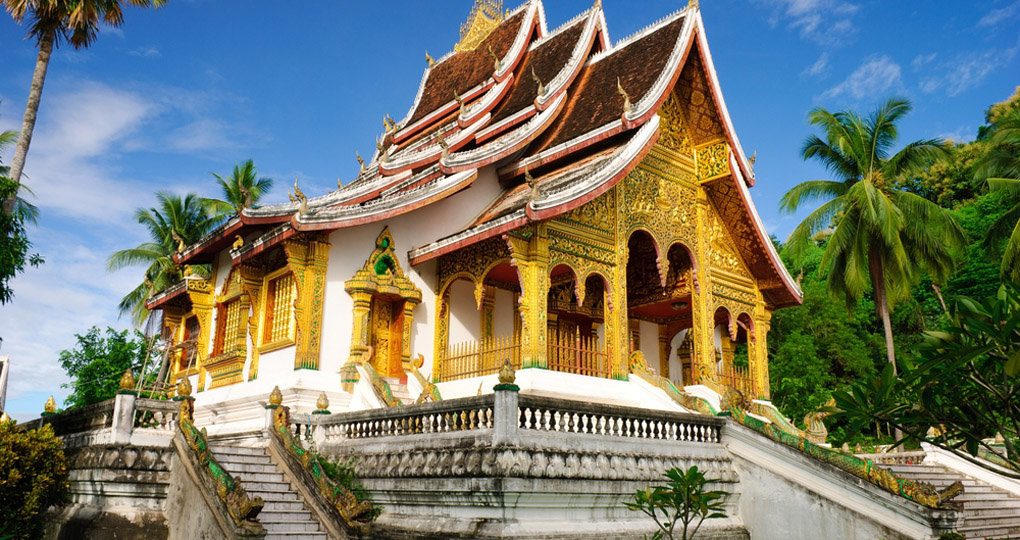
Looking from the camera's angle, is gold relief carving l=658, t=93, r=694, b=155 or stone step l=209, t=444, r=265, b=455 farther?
gold relief carving l=658, t=93, r=694, b=155

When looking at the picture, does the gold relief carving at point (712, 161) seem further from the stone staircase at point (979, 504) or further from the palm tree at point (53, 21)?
the palm tree at point (53, 21)

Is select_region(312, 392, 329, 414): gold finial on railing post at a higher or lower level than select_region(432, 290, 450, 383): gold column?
lower

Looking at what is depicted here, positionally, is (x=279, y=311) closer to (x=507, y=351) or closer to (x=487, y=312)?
(x=487, y=312)

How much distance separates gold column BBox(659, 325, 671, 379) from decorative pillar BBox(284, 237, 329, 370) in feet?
26.5

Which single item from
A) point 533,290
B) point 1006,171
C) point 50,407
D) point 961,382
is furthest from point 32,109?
point 1006,171

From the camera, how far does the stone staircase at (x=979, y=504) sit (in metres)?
9.41

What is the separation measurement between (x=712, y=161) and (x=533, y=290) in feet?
16.8

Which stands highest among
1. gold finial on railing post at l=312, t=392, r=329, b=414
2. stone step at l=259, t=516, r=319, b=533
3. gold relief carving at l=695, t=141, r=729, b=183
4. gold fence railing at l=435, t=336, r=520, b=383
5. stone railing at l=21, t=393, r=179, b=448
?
gold relief carving at l=695, t=141, r=729, b=183

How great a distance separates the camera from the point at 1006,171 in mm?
17594

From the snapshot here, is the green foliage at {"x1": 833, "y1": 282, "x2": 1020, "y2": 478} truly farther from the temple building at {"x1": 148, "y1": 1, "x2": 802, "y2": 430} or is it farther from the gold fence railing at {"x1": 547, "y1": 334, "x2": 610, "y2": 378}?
the gold fence railing at {"x1": 547, "y1": 334, "x2": 610, "y2": 378}

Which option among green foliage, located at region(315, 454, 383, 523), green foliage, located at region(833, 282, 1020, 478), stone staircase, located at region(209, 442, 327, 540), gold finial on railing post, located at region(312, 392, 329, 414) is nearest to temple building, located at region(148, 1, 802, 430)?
gold finial on railing post, located at region(312, 392, 329, 414)

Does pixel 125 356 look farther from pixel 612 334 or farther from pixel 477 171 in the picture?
pixel 612 334

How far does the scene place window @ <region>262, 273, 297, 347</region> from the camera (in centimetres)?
1135

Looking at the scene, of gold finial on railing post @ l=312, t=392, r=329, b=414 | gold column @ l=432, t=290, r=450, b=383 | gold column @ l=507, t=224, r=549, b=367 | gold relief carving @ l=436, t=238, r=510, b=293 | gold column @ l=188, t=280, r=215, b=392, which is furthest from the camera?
gold column @ l=188, t=280, r=215, b=392
